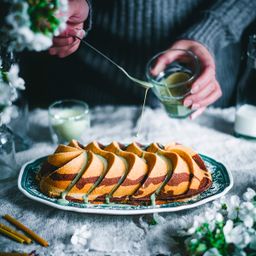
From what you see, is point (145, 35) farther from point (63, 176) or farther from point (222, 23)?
point (63, 176)

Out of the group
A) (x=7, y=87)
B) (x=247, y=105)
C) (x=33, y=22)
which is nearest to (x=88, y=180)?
(x=7, y=87)

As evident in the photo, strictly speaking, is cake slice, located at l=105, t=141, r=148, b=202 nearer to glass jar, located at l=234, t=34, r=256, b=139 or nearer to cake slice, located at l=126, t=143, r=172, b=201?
cake slice, located at l=126, t=143, r=172, b=201

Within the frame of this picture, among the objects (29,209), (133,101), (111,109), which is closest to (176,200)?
(29,209)

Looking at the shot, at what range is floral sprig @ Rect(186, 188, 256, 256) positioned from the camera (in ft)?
2.71

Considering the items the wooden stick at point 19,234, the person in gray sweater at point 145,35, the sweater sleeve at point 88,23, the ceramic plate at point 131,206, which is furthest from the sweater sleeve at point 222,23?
the wooden stick at point 19,234

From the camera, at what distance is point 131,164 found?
1031mm

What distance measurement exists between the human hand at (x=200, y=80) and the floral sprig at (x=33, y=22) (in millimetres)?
572

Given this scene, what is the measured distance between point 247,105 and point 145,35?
0.47 metres

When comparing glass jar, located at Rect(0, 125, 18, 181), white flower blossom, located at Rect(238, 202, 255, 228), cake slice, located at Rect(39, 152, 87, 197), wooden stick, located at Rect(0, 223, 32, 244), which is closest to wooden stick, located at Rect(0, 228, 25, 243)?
wooden stick, located at Rect(0, 223, 32, 244)

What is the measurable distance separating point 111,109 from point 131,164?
1.88ft

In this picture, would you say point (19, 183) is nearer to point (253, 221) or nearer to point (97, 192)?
point (97, 192)

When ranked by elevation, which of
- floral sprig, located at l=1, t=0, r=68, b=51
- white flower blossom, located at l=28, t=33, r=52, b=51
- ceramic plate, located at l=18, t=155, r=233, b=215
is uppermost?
floral sprig, located at l=1, t=0, r=68, b=51

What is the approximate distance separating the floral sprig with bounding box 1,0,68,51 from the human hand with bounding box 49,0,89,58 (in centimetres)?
33

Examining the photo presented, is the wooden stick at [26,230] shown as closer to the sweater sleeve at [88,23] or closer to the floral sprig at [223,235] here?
the floral sprig at [223,235]
